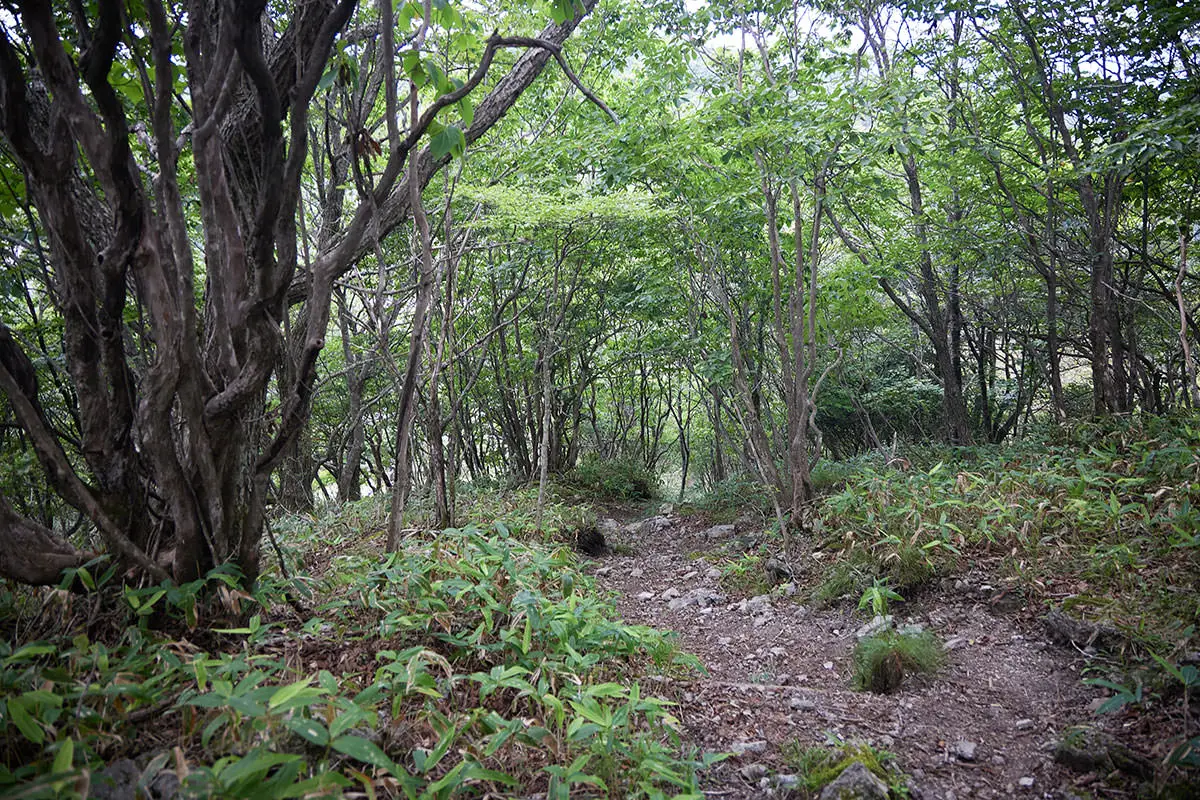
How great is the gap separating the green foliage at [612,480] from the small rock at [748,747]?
7872mm

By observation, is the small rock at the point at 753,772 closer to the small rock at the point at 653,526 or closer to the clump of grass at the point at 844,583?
the clump of grass at the point at 844,583

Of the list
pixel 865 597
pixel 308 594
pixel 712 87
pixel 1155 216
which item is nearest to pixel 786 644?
pixel 865 597

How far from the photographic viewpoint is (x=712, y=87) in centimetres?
675

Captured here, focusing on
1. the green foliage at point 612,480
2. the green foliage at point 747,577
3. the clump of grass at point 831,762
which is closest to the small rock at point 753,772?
the clump of grass at point 831,762

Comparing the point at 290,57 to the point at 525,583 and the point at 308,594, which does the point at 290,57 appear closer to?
the point at 308,594

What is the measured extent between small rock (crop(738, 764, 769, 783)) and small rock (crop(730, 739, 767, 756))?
3.5 inches

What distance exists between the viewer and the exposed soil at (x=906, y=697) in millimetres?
2580

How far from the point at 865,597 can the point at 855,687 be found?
3.15ft

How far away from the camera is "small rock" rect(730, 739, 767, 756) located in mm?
2701

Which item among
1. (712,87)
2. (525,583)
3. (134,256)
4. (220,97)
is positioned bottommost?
(525,583)

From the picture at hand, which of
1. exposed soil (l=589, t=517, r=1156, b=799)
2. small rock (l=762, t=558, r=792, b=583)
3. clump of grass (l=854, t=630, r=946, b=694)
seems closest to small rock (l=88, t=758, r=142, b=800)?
exposed soil (l=589, t=517, r=1156, b=799)

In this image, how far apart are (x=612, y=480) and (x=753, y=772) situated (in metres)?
8.66

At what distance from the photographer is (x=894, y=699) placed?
3.25 metres

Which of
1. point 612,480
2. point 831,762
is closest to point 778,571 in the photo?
point 831,762
